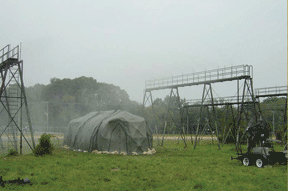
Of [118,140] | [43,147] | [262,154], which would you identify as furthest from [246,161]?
[43,147]

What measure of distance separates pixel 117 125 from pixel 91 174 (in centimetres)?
878

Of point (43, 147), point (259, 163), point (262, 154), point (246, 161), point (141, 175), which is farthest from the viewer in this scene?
point (43, 147)

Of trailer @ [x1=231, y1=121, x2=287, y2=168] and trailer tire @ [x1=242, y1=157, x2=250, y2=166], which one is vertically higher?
trailer @ [x1=231, y1=121, x2=287, y2=168]

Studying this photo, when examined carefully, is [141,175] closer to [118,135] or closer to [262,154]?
[262,154]

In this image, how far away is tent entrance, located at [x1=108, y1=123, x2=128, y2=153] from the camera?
21.9 m

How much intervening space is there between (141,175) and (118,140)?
886 centimetres

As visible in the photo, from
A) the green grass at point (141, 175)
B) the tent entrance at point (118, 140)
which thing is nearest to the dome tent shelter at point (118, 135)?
the tent entrance at point (118, 140)

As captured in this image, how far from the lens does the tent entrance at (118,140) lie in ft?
71.9

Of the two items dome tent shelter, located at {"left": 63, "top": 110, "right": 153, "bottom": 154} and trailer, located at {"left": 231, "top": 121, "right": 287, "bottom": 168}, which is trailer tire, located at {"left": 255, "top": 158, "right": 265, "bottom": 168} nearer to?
trailer, located at {"left": 231, "top": 121, "right": 287, "bottom": 168}

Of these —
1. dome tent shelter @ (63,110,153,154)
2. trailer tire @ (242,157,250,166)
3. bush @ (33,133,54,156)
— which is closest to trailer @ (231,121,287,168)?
trailer tire @ (242,157,250,166)

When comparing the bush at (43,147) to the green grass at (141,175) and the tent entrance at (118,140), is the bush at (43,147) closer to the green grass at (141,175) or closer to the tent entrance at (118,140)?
the green grass at (141,175)

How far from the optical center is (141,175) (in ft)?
44.1

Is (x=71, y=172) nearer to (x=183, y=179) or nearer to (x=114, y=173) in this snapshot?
(x=114, y=173)

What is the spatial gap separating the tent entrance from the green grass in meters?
4.34
